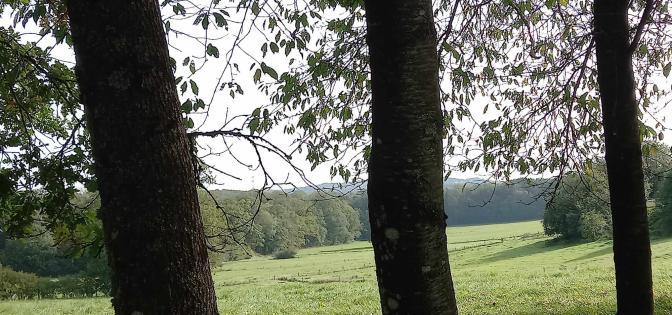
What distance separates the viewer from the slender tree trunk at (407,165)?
2.42m

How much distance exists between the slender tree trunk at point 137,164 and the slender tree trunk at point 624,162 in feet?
17.5

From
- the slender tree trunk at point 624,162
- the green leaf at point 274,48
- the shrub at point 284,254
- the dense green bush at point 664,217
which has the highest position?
the green leaf at point 274,48

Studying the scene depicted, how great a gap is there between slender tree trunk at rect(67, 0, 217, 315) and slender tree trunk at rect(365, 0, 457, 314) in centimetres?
85

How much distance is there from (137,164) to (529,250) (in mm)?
57789

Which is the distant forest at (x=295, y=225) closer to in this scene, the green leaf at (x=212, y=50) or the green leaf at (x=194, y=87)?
the green leaf at (x=194, y=87)

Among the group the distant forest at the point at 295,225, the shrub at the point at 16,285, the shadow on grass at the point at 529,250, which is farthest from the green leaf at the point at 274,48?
the shrub at the point at 16,285

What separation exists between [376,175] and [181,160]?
0.90 m

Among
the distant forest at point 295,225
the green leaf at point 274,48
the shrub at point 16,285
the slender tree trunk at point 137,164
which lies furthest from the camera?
the shrub at point 16,285

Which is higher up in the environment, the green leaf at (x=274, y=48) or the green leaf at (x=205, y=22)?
the green leaf at (x=274, y=48)

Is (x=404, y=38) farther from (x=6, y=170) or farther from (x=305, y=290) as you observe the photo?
(x=305, y=290)

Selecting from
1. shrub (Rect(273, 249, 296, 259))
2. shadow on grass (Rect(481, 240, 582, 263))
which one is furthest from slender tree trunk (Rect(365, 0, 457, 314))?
shrub (Rect(273, 249, 296, 259))

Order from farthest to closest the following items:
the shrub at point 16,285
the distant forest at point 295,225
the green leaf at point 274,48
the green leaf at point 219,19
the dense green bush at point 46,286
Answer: the dense green bush at point 46,286 → the shrub at point 16,285 → the distant forest at point 295,225 → the green leaf at point 274,48 → the green leaf at point 219,19

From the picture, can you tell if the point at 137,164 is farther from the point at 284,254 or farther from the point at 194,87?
the point at 284,254

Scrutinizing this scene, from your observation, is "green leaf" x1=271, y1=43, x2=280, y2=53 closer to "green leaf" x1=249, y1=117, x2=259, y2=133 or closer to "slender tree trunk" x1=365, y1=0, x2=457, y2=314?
"green leaf" x1=249, y1=117, x2=259, y2=133
